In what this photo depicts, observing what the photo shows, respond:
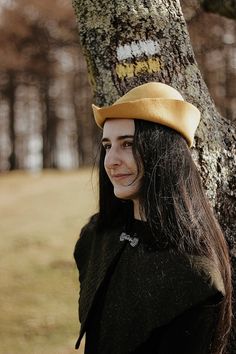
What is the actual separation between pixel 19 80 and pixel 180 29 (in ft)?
80.5

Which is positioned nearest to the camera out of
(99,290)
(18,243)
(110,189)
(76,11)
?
(99,290)

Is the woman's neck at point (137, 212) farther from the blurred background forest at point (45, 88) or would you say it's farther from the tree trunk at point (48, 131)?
the tree trunk at point (48, 131)

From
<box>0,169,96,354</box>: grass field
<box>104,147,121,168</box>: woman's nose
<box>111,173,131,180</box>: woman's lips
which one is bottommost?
<box>0,169,96,354</box>: grass field

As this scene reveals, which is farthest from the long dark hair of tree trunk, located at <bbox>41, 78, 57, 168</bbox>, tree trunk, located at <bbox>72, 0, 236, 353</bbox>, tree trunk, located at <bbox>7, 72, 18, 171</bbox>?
tree trunk, located at <bbox>41, 78, 57, 168</bbox>

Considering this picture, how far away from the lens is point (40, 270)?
7746 millimetres

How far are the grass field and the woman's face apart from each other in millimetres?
821

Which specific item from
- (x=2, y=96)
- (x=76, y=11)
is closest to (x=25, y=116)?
(x=2, y=96)

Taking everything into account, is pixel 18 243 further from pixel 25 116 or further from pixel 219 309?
pixel 25 116

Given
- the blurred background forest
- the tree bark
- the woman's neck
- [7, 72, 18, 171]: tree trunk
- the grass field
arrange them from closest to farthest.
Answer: the woman's neck
the tree bark
the grass field
the blurred background forest
[7, 72, 18, 171]: tree trunk

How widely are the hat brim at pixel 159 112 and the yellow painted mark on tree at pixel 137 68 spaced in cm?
46

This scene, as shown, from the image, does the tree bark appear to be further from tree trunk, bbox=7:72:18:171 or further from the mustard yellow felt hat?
tree trunk, bbox=7:72:18:171

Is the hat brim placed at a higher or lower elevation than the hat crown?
lower

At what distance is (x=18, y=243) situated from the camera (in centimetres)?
921

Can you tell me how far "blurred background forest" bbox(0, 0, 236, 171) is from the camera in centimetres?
2356
